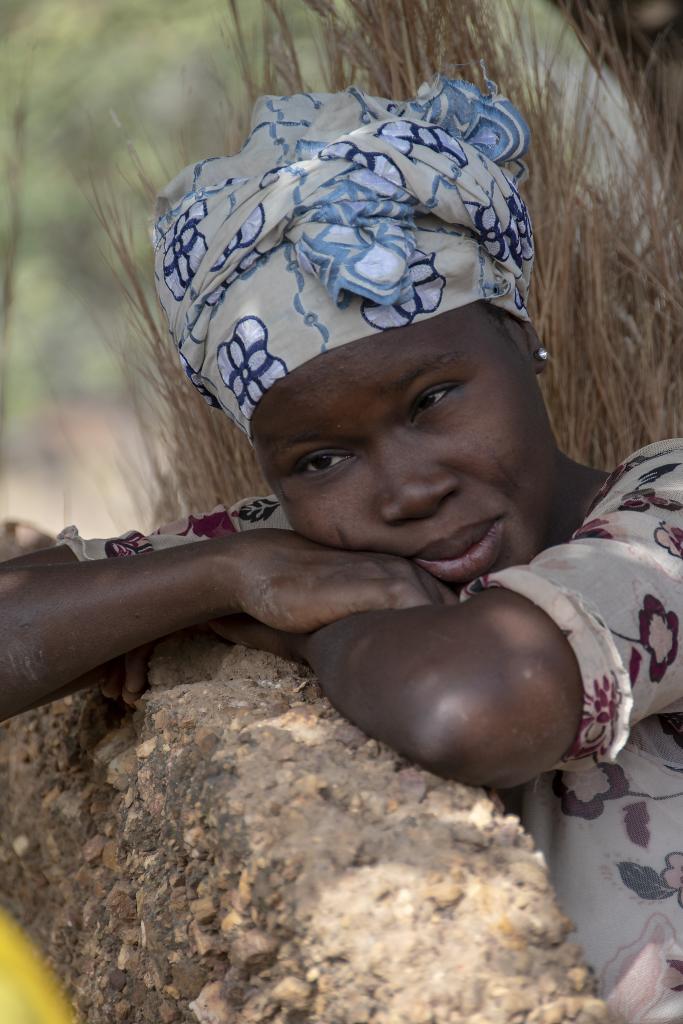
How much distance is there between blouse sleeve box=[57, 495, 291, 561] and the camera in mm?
1771

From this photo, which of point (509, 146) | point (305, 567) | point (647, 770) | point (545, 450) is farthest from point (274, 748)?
point (509, 146)

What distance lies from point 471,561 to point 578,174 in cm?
120

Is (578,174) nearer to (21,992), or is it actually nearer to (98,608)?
(98,608)

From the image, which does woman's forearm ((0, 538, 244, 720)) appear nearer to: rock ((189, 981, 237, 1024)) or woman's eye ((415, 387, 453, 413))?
woman's eye ((415, 387, 453, 413))

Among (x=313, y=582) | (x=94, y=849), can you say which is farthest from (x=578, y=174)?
(x=94, y=849)

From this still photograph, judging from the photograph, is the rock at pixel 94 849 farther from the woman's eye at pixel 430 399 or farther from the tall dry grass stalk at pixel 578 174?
the tall dry grass stalk at pixel 578 174

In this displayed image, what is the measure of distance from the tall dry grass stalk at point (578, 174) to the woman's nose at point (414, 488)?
962 millimetres

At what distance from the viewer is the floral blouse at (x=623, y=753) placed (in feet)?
3.75

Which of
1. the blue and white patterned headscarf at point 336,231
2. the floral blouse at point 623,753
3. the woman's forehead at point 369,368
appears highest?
the blue and white patterned headscarf at point 336,231

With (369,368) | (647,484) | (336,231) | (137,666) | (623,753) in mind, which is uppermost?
(336,231)

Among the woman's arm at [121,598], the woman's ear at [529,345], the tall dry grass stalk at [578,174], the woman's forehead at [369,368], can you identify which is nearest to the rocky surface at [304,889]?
the woman's arm at [121,598]

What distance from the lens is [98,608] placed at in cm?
157

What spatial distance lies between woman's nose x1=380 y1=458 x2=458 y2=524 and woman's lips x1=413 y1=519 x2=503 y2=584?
0.07m

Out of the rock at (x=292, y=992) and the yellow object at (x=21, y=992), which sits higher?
the yellow object at (x=21, y=992)
